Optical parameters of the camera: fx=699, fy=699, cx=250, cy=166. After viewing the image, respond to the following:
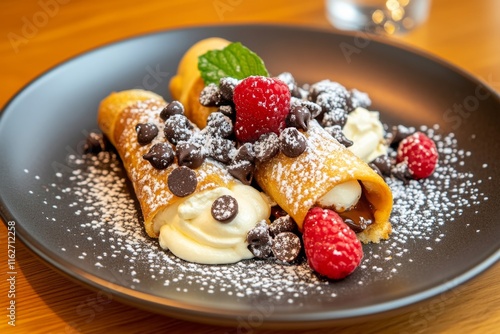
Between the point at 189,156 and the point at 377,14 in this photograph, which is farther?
the point at 377,14

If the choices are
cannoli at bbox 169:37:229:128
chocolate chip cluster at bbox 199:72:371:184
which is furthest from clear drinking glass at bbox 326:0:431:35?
chocolate chip cluster at bbox 199:72:371:184

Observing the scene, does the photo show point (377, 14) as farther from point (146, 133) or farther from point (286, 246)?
point (286, 246)

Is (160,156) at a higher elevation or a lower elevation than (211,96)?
lower

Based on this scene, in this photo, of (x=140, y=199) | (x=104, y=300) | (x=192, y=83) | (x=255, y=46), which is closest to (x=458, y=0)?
(x=255, y=46)

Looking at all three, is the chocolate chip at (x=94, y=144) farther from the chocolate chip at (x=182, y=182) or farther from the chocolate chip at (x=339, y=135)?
the chocolate chip at (x=339, y=135)

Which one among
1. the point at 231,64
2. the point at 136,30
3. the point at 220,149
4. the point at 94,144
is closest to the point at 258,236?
the point at 220,149

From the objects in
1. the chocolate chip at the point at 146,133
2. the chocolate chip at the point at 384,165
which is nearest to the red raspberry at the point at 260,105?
the chocolate chip at the point at 146,133

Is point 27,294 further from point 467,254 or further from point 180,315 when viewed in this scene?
point 467,254
